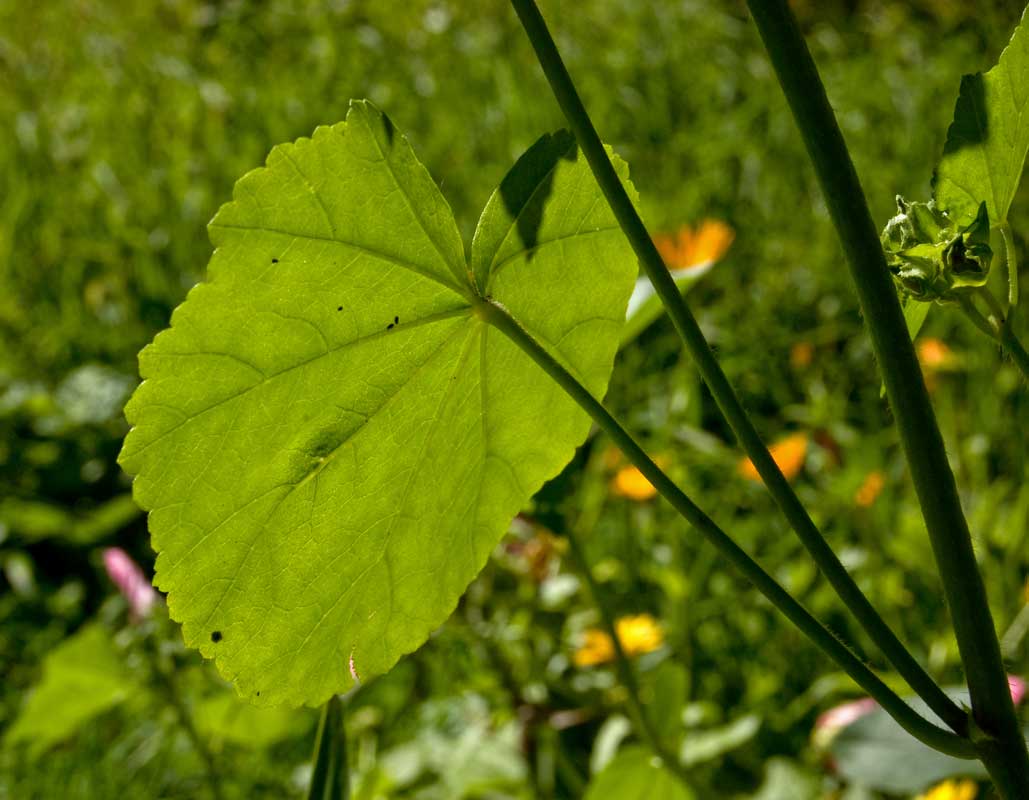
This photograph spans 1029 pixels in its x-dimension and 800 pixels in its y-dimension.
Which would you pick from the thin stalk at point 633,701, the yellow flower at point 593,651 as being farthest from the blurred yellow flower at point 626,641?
the thin stalk at point 633,701

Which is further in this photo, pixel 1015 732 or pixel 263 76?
pixel 263 76

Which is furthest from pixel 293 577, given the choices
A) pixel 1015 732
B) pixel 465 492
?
pixel 1015 732

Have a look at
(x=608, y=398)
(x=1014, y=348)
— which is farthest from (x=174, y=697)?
(x=608, y=398)

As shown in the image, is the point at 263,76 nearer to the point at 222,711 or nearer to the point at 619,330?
the point at 222,711

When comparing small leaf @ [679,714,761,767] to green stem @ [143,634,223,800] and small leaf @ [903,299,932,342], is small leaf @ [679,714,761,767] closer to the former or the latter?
green stem @ [143,634,223,800]

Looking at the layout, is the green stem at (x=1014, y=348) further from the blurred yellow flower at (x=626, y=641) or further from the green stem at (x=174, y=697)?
the blurred yellow flower at (x=626, y=641)

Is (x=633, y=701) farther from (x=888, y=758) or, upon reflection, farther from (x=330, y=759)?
(x=330, y=759)

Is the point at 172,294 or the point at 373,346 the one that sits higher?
the point at 373,346

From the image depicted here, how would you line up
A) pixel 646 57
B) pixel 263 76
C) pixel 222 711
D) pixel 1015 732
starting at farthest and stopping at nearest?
pixel 263 76 → pixel 646 57 → pixel 222 711 → pixel 1015 732

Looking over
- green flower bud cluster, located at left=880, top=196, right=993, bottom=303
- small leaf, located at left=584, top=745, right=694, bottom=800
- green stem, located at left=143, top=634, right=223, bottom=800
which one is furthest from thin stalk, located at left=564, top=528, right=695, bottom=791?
green flower bud cluster, located at left=880, top=196, right=993, bottom=303
